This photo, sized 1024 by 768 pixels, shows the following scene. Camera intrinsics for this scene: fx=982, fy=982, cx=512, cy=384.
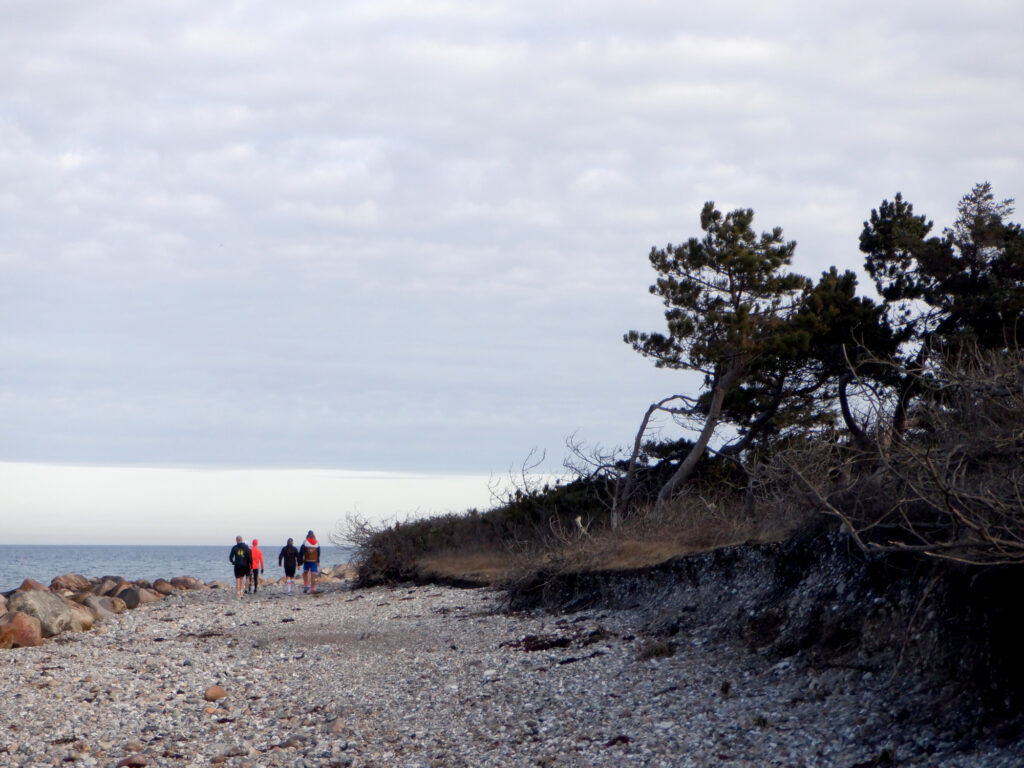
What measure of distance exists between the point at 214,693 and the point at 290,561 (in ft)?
57.3

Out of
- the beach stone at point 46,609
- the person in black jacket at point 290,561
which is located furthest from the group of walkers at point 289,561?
the beach stone at point 46,609

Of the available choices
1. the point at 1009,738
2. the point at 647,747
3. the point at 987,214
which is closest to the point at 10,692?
the point at 647,747

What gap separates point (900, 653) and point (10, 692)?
13080mm

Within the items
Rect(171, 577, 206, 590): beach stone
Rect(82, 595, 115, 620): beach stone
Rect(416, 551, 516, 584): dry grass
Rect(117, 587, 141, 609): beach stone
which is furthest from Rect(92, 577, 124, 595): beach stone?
Rect(416, 551, 516, 584): dry grass

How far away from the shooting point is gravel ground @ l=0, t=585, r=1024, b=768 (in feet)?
31.8

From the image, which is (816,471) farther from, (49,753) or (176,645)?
(176,645)

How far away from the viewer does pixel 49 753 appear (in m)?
11.4

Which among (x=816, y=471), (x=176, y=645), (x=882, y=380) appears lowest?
(x=176, y=645)

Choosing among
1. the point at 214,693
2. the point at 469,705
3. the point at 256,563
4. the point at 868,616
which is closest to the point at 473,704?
the point at 469,705

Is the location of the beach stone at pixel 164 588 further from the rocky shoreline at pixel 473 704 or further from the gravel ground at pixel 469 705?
the gravel ground at pixel 469 705

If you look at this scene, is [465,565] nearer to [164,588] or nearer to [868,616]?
[164,588]

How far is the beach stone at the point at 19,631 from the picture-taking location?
2048 cm

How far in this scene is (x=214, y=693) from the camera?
546 inches

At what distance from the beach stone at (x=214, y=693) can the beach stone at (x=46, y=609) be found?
10420 millimetres
